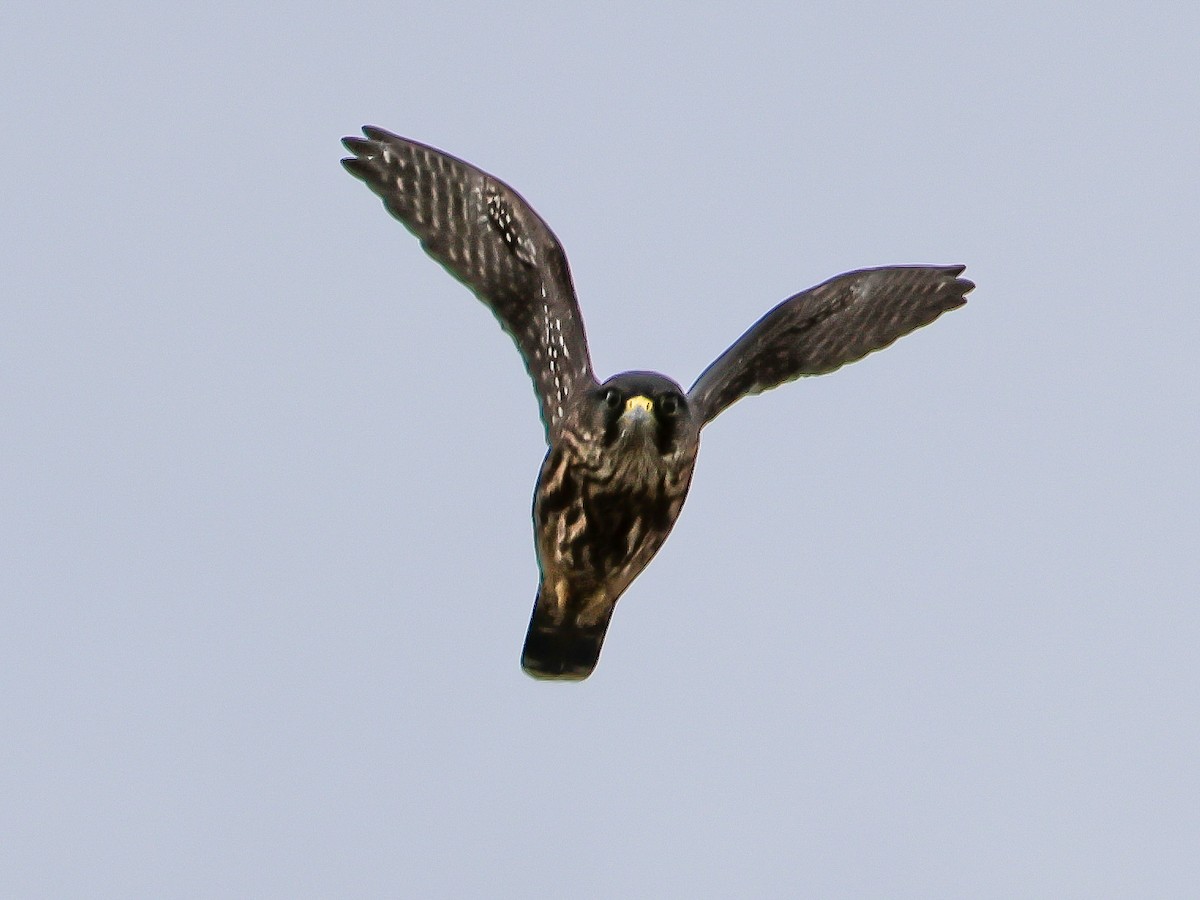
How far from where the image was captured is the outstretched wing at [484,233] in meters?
9.03

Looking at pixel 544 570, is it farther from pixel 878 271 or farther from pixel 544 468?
pixel 878 271

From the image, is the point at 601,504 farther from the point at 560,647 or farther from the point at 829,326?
the point at 829,326

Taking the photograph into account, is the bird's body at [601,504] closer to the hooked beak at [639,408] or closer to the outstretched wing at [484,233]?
the hooked beak at [639,408]

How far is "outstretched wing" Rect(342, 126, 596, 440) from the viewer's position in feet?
29.6

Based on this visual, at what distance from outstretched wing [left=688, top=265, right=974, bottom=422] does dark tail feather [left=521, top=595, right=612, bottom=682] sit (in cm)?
106

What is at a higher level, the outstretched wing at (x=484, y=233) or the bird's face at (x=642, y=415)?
the outstretched wing at (x=484, y=233)

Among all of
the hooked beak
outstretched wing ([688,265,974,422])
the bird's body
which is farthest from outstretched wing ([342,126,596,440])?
the hooked beak

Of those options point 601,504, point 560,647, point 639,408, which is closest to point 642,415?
point 639,408

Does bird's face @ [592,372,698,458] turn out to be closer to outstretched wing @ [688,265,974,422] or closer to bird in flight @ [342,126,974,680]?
bird in flight @ [342,126,974,680]

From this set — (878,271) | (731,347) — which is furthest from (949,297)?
(731,347)

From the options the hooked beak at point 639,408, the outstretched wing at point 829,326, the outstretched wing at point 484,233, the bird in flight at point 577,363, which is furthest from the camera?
the outstretched wing at point 829,326

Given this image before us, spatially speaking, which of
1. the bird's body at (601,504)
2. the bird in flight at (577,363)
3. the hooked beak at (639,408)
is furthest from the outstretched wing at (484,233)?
the hooked beak at (639,408)

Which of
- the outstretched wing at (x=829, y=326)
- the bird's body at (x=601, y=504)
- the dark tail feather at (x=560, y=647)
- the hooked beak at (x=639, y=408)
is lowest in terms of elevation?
the dark tail feather at (x=560, y=647)

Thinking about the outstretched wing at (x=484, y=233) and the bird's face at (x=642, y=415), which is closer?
the bird's face at (x=642, y=415)
